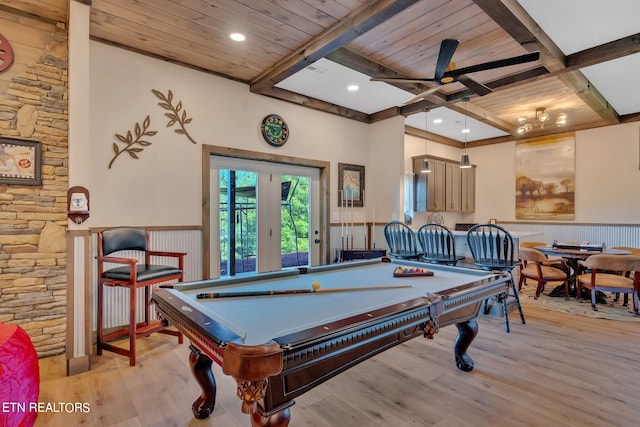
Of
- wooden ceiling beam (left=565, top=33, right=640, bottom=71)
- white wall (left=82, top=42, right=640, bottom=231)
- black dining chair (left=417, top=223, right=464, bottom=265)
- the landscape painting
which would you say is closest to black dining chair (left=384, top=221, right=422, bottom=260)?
black dining chair (left=417, top=223, right=464, bottom=265)

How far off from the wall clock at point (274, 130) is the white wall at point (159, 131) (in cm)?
7

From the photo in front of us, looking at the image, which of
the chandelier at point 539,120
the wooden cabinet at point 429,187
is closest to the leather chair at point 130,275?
the wooden cabinet at point 429,187

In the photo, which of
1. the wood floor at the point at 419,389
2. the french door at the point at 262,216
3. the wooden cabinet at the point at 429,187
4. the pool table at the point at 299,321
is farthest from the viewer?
the wooden cabinet at the point at 429,187

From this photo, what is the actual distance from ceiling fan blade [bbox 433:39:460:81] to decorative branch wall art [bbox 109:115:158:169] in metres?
Answer: 2.88

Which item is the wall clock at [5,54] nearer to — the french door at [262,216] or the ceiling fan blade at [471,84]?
the french door at [262,216]

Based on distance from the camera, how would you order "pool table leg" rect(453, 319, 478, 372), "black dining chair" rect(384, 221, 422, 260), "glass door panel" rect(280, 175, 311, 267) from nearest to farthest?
"pool table leg" rect(453, 319, 478, 372) < "black dining chair" rect(384, 221, 422, 260) < "glass door panel" rect(280, 175, 311, 267)

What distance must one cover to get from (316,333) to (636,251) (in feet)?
17.9

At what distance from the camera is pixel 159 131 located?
3.45m

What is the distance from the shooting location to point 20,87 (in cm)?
Result: 263

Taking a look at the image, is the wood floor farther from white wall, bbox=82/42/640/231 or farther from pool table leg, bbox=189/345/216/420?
white wall, bbox=82/42/640/231

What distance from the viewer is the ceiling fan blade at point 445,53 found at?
97.4 inches

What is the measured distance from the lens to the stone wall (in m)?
2.59

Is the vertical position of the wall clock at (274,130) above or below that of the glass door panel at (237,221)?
above

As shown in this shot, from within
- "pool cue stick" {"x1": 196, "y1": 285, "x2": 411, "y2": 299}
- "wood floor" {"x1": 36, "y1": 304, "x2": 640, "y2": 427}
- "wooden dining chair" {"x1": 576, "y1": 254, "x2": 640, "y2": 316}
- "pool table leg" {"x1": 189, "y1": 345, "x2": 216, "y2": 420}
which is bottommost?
"wood floor" {"x1": 36, "y1": 304, "x2": 640, "y2": 427}
